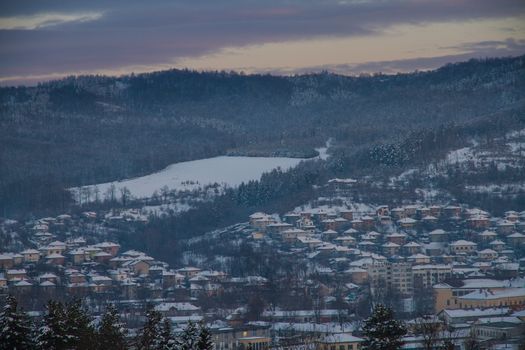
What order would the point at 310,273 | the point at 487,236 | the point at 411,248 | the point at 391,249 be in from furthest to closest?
the point at 487,236 < the point at 391,249 < the point at 411,248 < the point at 310,273

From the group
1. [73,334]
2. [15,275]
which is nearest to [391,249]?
[15,275]

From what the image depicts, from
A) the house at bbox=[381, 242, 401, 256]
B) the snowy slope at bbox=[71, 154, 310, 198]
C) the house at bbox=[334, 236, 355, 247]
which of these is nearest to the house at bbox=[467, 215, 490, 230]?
the house at bbox=[381, 242, 401, 256]

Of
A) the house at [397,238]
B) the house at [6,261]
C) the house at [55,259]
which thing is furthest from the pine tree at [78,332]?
the house at [397,238]

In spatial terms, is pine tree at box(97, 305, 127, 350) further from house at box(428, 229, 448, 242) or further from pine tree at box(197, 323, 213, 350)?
house at box(428, 229, 448, 242)

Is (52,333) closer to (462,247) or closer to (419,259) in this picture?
(419,259)

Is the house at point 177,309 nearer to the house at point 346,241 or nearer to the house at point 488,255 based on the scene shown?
the house at point 488,255
